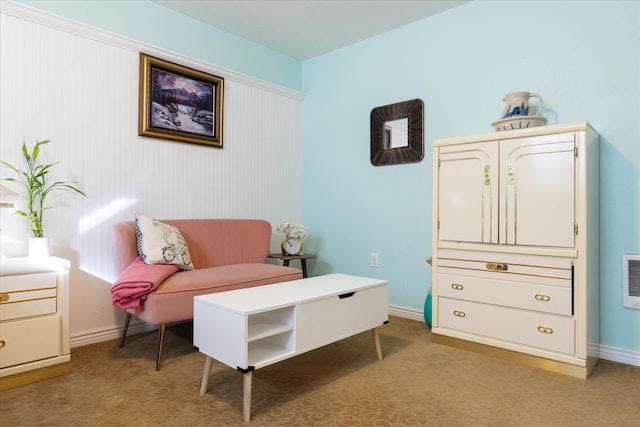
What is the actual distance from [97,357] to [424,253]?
8.06ft

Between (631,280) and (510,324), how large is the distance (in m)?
0.76

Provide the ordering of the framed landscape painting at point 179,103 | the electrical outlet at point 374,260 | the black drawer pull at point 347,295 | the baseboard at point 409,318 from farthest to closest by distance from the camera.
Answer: the electrical outlet at point 374,260 < the framed landscape painting at point 179,103 < the baseboard at point 409,318 < the black drawer pull at point 347,295

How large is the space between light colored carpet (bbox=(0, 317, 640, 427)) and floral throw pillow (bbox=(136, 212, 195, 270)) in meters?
0.58

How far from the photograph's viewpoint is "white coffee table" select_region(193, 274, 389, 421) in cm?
166

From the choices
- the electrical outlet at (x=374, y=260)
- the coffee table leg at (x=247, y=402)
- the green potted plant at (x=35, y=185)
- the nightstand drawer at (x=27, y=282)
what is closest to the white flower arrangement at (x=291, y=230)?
the electrical outlet at (x=374, y=260)

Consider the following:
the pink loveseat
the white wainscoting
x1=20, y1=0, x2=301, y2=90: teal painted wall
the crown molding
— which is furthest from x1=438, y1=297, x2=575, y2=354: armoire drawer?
x1=20, y1=0, x2=301, y2=90: teal painted wall

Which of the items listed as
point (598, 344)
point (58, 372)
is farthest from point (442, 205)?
point (58, 372)

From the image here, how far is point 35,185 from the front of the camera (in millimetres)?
2354

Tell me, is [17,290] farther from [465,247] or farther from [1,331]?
[465,247]

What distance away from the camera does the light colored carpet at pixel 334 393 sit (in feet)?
5.40

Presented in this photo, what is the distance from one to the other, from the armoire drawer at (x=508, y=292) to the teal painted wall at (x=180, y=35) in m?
2.57

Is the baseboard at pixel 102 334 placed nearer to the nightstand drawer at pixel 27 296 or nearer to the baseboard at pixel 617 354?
the nightstand drawer at pixel 27 296

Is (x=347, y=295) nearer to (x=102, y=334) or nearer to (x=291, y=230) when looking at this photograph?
(x=291, y=230)

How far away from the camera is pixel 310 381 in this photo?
2.00 m
